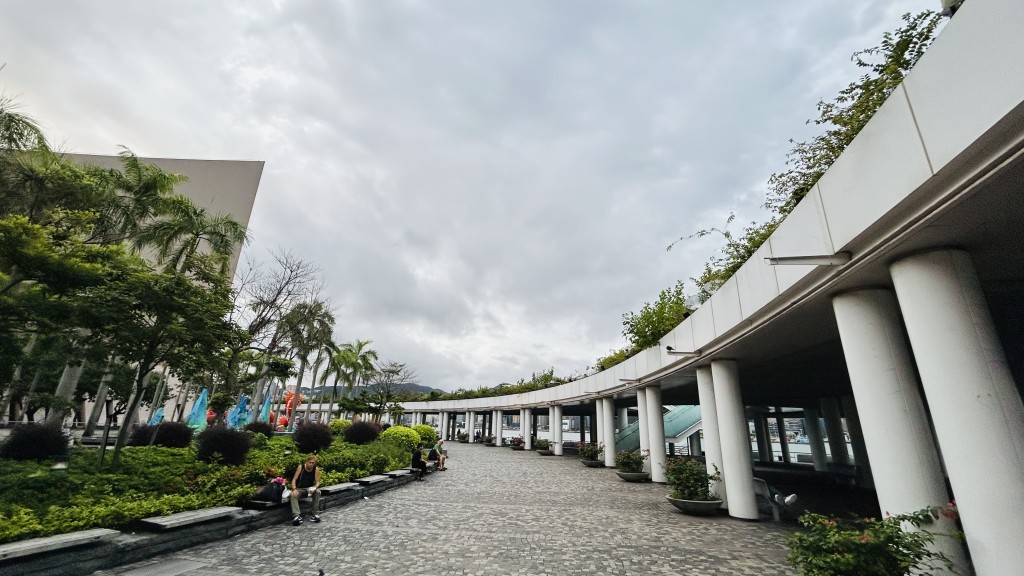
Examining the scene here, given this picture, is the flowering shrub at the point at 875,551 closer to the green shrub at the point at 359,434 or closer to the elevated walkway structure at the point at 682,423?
the green shrub at the point at 359,434

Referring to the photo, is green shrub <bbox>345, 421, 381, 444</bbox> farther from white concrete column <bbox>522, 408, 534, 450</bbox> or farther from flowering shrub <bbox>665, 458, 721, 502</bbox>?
white concrete column <bbox>522, 408, 534, 450</bbox>

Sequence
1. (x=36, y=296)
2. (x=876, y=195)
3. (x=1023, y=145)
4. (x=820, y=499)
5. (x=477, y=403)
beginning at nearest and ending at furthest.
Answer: (x=1023, y=145)
(x=876, y=195)
(x=36, y=296)
(x=820, y=499)
(x=477, y=403)

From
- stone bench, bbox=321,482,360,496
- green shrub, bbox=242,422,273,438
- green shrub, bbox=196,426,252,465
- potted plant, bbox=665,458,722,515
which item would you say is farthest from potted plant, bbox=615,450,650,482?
green shrub, bbox=242,422,273,438

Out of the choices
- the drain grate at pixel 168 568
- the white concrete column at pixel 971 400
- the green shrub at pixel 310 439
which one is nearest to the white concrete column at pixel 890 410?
the white concrete column at pixel 971 400

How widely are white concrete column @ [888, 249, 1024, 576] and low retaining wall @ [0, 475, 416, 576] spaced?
952 centimetres

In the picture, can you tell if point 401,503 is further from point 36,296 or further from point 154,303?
point 36,296

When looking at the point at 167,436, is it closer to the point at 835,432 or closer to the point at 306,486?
the point at 306,486

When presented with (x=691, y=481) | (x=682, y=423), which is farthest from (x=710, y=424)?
(x=682, y=423)

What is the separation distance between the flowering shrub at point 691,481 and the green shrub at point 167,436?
17.3 metres

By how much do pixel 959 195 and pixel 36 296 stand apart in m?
14.6

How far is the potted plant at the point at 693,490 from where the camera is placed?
32.0ft

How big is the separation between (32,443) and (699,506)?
16131 mm

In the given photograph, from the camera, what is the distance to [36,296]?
8.43 meters

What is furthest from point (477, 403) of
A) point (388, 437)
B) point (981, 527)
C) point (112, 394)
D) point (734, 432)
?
point (981, 527)
